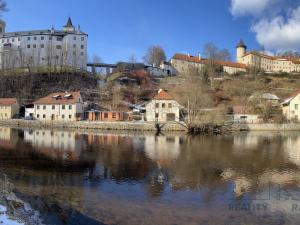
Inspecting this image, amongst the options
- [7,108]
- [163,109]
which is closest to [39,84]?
[7,108]

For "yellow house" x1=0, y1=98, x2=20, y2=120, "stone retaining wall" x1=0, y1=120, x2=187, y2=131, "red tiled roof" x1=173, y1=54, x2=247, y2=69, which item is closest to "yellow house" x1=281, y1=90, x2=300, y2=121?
"stone retaining wall" x1=0, y1=120, x2=187, y2=131

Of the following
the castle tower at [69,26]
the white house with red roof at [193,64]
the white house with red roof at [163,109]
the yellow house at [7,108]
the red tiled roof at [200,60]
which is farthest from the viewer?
the red tiled roof at [200,60]

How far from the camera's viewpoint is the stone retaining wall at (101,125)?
193 feet

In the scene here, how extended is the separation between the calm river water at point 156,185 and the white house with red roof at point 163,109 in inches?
1292

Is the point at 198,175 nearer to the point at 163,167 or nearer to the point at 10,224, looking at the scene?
the point at 163,167

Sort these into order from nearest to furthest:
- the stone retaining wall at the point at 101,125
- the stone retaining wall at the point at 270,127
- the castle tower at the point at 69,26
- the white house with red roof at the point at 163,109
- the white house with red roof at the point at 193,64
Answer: the stone retaining wall at the point at 101,125 < the stone retaining wall at the point at 270,127 < the white house with red roof at the point at 163,109 < the castle tower at the point at 69,26 < the white house with red roof at the point at 193,64

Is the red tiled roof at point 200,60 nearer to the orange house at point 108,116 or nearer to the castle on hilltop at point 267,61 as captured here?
the castle on hilltop at point 267,61

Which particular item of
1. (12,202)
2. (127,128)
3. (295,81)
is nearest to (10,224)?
(12,202)

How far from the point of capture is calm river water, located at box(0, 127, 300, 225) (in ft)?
47.5

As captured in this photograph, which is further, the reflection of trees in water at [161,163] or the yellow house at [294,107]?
the yellow house at [294,107]

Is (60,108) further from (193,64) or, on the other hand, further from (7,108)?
(193,64)

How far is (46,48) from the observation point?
343ft

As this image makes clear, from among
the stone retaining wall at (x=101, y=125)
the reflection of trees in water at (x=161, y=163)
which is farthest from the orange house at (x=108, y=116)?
the reflection of trees in water at (x=161, y=163)

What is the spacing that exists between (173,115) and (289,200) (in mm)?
48570
